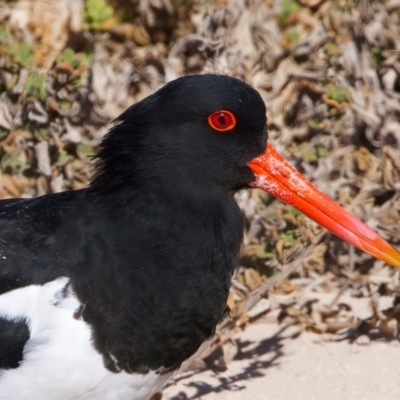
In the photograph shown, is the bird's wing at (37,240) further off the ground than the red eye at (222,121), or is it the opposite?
the red eye at (222,121)

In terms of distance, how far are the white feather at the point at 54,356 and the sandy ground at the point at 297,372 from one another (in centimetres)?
110

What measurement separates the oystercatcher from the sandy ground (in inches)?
34.1

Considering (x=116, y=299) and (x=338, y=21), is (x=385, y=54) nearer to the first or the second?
(x=338, y=21)

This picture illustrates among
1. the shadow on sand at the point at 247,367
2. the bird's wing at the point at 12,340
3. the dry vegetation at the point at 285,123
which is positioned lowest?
the shadow on sand at the point at 247,367

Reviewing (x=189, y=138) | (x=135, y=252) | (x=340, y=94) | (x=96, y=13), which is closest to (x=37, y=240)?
(x=135, y=252)

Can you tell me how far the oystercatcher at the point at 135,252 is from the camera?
3.49 meters

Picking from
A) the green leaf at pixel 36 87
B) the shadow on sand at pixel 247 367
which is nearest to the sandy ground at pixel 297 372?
the shadow on sand at pixel 247 367

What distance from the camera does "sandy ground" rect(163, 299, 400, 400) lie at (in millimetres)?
4484

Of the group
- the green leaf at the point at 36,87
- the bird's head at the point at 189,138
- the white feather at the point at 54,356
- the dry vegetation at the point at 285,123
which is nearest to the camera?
the white feather at the point at 54,356

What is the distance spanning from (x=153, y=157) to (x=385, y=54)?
7.92ft

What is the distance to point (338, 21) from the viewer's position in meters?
5.81

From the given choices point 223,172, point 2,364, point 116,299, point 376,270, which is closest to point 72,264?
point 116,299

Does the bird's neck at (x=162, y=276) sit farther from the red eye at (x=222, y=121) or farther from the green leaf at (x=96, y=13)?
the green leaf at (x=96, y=13)

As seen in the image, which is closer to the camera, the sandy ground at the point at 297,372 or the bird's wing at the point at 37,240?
the bird's wing at the point at 37,240
